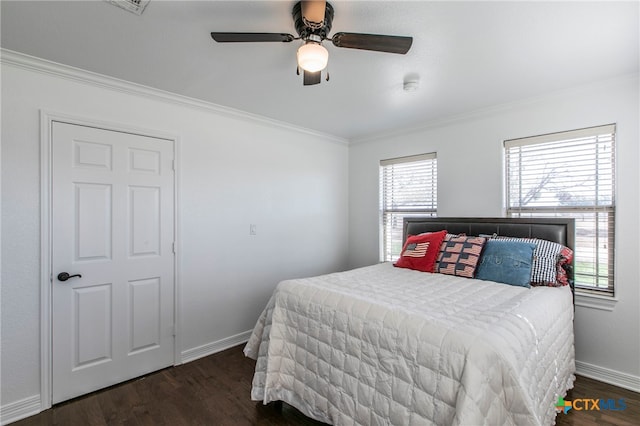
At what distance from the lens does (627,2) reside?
1.50 m

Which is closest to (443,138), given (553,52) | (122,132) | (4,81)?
(553,52)

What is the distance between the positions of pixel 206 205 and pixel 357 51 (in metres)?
1.90

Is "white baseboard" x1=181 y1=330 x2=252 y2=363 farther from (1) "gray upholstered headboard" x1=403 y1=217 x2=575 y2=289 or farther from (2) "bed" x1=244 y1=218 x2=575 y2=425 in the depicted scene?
(1) "gray upholstered headboard" x1=403 y1=217 x2=575 y2=289

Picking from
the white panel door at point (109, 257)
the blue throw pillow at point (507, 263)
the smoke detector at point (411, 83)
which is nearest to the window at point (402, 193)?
the blue throw pillow at point (507, 263)

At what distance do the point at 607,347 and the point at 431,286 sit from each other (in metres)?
1.57

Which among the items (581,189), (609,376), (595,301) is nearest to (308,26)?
(581,189)

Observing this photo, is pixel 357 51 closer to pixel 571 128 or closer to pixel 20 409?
pixel 571 128

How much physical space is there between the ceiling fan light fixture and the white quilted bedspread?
1322mm

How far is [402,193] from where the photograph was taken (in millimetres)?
3783

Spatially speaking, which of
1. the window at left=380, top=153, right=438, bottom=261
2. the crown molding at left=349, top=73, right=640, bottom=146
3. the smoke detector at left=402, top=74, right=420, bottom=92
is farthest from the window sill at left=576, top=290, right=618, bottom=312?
the smoke detector at left=402, top=74, right=420, bottom=92

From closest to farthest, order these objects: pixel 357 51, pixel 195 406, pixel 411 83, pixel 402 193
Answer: pixel 357 51, pixel 195 406, pixel 411 83, pixel 402 193

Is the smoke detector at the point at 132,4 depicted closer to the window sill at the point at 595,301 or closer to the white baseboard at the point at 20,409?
the white baseboard at the point at 20,409

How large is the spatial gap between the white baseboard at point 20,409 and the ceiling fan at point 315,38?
2.61m

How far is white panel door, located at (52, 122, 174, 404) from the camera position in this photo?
2.16 metres
